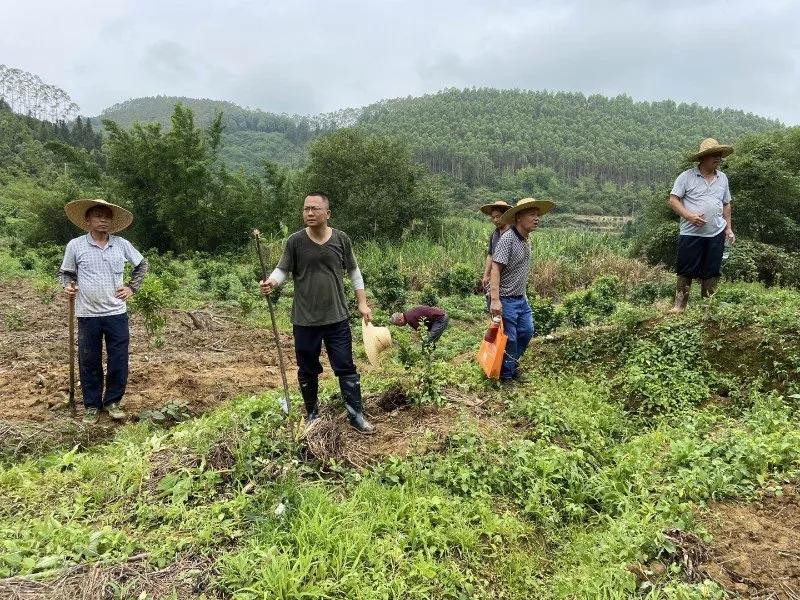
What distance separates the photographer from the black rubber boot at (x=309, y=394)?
3676 millimetres

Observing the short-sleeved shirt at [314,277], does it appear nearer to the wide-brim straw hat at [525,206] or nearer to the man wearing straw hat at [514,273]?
the man wearing straw hat at [514,273]

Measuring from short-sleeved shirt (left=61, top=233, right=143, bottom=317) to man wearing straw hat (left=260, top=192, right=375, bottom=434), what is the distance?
5.61ft

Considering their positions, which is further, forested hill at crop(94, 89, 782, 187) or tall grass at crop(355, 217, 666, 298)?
forested hill at crop(94, 89, 782, 187)

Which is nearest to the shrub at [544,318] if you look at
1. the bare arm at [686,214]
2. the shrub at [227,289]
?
the bare arm at [686,214]

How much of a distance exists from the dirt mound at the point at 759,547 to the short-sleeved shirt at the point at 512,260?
2089mm

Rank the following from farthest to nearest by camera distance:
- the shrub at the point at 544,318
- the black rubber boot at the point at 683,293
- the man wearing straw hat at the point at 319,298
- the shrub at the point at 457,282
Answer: the shrub at the point at 457,282 < the shrub at the point at 544,318 < the black rubber boot at the point at 683,293 < the man wearing straw hat at the point at 319,298

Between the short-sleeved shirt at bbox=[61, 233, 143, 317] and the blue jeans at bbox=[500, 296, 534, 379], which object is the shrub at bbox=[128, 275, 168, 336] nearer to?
the short-sleeved shirt at bbox=[61, 233, 143, 317]

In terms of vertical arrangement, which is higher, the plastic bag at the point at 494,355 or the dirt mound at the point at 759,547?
the plastic bag at the point at 494,355

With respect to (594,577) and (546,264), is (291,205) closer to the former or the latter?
(546,264)

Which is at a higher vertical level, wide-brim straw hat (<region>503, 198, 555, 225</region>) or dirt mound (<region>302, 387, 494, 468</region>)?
wide-brim straw hat (<region>503, 198, 555, 225</region>)

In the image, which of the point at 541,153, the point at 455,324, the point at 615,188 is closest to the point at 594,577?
the point at 455,324

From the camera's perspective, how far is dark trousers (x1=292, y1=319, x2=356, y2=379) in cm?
361

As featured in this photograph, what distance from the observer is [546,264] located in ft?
46.3

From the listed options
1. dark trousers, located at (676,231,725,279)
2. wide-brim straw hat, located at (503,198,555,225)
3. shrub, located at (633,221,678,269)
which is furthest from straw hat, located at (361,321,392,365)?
shrub, located at (633,221,678,269)
